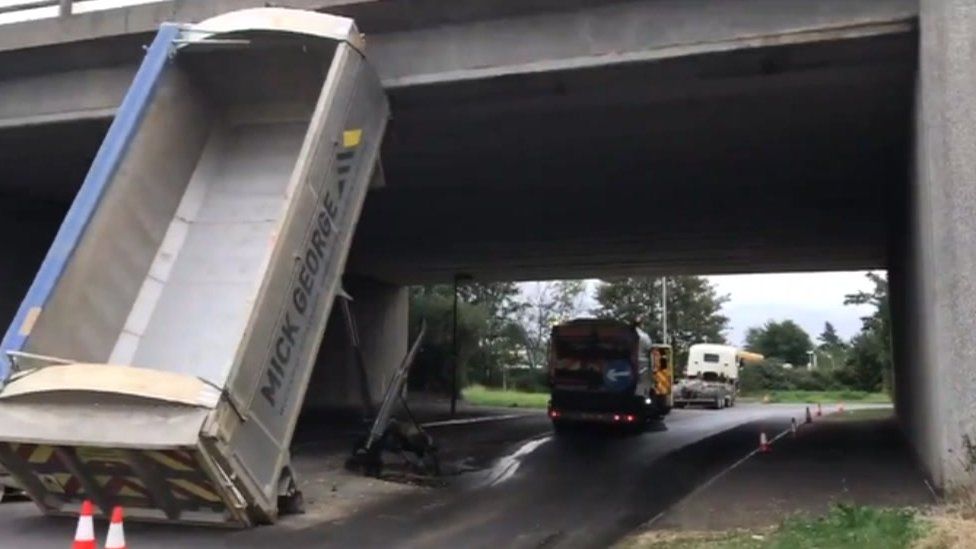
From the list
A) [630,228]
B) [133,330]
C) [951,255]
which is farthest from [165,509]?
[630,228]

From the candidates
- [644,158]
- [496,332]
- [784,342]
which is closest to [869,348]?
[496,332]

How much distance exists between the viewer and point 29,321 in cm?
884

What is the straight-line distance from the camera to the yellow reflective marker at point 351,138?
431 inches

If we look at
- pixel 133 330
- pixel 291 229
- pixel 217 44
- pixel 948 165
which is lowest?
pixel 133 330

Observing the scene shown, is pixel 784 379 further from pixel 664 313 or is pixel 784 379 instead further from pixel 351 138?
pixel 351 138

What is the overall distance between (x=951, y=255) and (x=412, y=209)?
14.2 metres

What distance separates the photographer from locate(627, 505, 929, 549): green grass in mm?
8211

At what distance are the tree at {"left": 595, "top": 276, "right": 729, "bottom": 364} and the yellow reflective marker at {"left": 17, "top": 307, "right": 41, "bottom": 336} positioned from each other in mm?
71146

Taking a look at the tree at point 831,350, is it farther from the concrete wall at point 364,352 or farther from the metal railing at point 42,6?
the metal railing at point 42,6

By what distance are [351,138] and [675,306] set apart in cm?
7228

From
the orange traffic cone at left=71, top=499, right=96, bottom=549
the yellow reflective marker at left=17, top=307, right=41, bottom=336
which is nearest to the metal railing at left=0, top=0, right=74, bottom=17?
the yellow reflective marker at left=17, top=307, right=41, bottom=336

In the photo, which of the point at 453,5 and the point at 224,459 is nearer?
the point at 224,459

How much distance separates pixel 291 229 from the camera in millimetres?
9586

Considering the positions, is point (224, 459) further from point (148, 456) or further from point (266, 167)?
point (266, 167)
